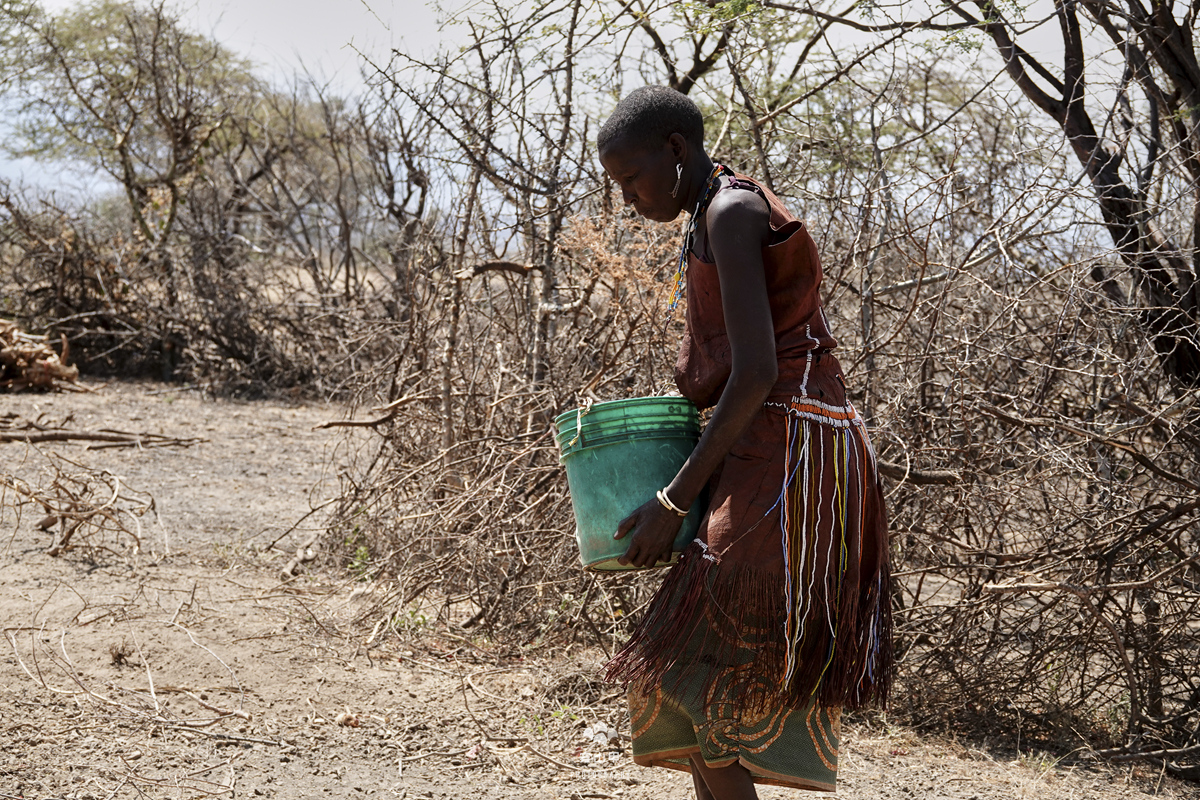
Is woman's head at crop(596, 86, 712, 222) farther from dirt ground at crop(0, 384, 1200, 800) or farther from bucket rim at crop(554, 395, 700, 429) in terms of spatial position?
dirt ground at crop(0, 384, 1200, 800)

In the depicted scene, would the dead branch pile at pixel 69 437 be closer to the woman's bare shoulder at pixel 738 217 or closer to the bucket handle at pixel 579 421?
the bucket handle at pixel 579 421

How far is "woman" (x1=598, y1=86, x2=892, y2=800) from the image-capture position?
69.9 inches

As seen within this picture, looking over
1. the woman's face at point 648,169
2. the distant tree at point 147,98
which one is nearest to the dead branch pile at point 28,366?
the distant tree at point 147,98

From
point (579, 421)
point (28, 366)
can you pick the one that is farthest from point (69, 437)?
point (28, 366)

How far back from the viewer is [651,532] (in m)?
1.84

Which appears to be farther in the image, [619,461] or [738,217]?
[619,461]

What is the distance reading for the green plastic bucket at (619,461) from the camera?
1913 mm

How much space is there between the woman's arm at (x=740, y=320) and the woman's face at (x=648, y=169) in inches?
5.1

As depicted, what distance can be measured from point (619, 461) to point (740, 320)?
364mm

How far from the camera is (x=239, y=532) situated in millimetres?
5414

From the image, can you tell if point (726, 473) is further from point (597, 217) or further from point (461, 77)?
point (461, 77)

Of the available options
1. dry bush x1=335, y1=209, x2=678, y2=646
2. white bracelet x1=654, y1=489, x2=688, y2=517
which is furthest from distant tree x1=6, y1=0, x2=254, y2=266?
white bracelet x1=654, y1=489, x2=688, y2=517

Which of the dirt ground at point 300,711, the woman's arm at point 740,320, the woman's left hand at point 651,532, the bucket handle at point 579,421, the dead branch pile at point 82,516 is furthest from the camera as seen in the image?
the dead branch pile at point 82,516

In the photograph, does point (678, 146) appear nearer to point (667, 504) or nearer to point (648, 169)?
point (648, 169)
